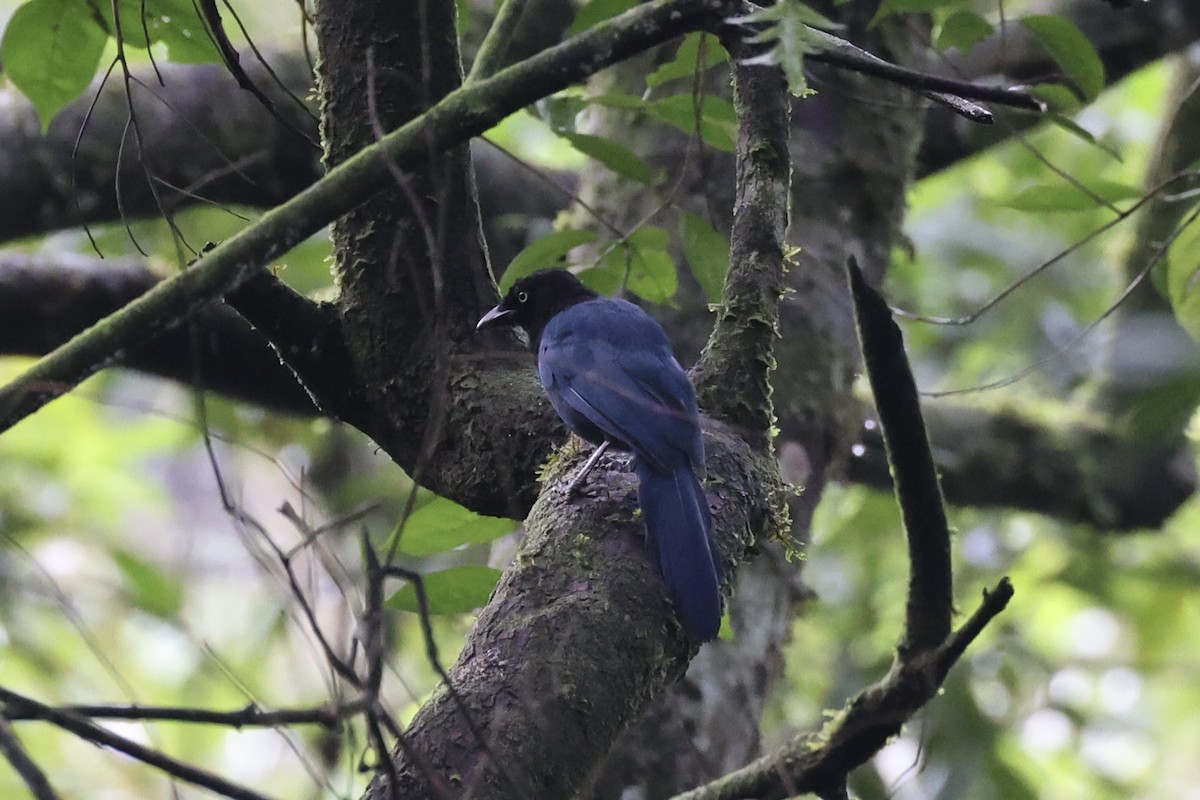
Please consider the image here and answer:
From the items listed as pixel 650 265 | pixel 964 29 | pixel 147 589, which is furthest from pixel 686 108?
pixel 147 589

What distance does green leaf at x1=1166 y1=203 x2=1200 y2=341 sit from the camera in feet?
10.9

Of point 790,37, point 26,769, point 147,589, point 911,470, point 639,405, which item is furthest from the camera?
point 147,589

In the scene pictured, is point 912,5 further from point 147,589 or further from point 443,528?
point 147,589

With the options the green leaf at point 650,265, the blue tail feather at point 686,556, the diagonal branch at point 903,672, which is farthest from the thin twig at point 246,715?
the green leaf at point 650,265

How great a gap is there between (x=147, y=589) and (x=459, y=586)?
7.94 feet

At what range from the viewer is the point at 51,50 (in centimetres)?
266

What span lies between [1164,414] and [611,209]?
2.07 m

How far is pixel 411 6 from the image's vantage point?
9.32 ft

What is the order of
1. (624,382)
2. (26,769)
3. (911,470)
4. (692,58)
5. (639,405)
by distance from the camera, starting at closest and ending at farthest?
(26,769) < (911,470) < (639,405) < (692,58) < (624,382)

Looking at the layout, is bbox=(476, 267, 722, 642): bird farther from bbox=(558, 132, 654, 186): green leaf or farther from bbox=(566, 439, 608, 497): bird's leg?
bbox=(558, 132, 654, 186): green leaf

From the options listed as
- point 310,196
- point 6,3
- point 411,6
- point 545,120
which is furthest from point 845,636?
point 6,3

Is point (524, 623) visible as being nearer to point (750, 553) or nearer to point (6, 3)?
point (750, 553)

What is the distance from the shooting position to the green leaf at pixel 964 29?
3137mm

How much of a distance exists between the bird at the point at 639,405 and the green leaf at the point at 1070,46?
1308mm
